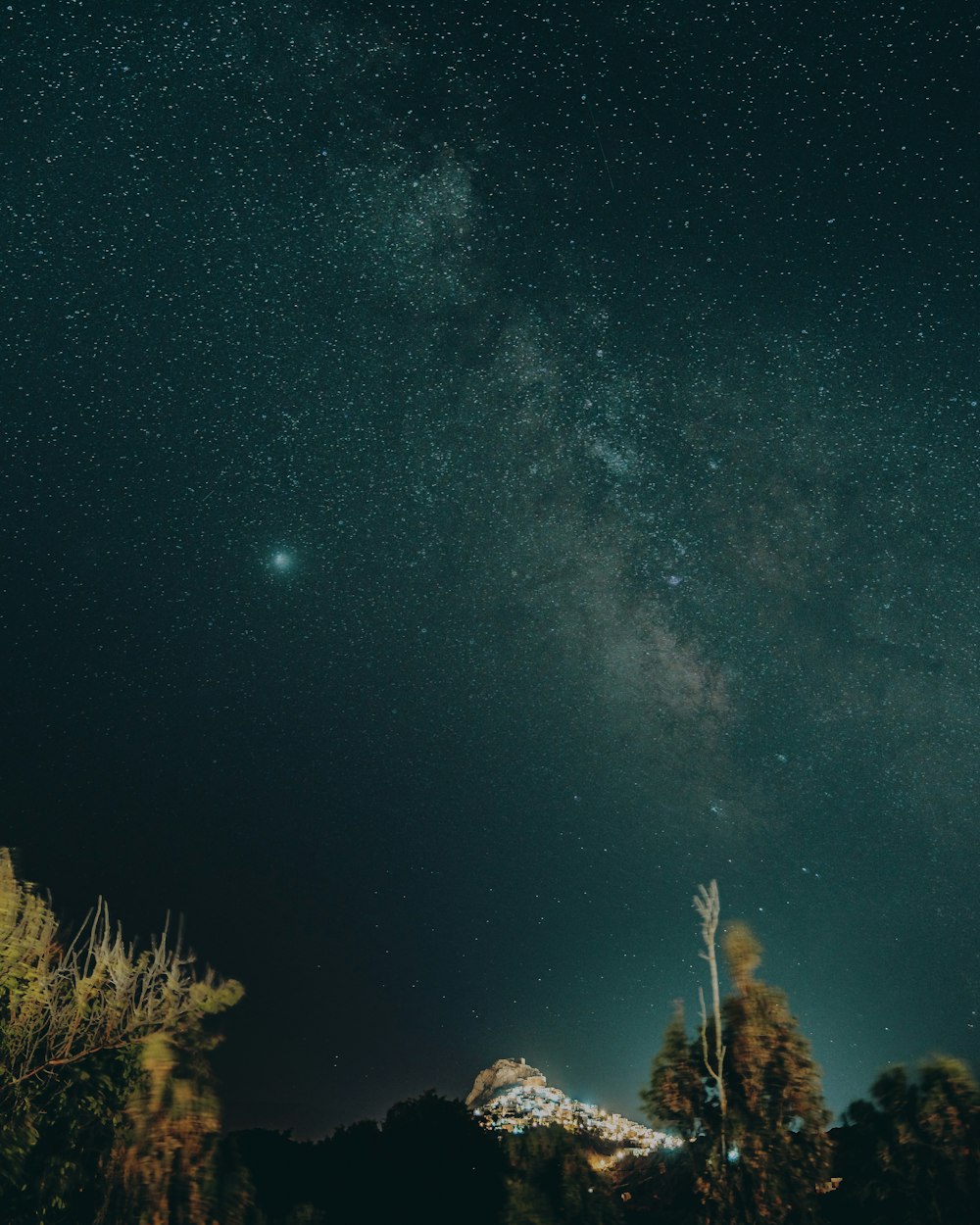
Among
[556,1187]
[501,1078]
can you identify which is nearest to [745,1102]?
[556,1187]

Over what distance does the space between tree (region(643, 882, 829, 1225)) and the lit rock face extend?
159 meters

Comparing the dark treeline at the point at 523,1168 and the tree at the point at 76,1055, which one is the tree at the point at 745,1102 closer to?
the dark treeline at the point at 523,1168

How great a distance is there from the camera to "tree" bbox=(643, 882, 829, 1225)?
10023 mm

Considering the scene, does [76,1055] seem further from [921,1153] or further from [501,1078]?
[501,1078]

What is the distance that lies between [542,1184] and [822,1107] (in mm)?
7569

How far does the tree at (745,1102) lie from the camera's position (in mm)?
10023

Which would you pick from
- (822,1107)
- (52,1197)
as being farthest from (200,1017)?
(822,1107)

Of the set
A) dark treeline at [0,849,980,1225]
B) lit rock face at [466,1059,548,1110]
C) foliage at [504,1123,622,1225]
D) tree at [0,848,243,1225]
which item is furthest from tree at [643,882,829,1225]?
lit rock face at [466,1059,548,1110]

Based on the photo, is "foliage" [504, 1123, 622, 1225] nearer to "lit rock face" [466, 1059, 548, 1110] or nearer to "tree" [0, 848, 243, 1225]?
"tree" [0, 848, 243, 1225]

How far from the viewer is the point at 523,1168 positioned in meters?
15.7

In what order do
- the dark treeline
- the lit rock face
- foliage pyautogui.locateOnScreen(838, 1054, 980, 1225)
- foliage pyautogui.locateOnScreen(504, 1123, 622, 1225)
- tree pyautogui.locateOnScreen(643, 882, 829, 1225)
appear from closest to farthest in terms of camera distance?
1. the dark treeline
2. tree pyautogui.locateOnScreen(643, 882, 829, 1225)
3. foliage pyautogui.locateOnScreen(838, 1054, 980, 1225)
4. foliage pyautogui.locateOnScreen(504, 1123, 622, 1225)
5. the lit rock face

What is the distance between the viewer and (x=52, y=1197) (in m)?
9.53

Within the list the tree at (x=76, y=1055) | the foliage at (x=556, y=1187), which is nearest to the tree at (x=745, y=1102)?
the foliage at (x=556, y=1187)

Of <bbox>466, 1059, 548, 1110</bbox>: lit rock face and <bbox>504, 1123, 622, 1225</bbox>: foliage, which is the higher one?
<bbox>466, 1059, 548, 1110</bbox>: lit rock face
